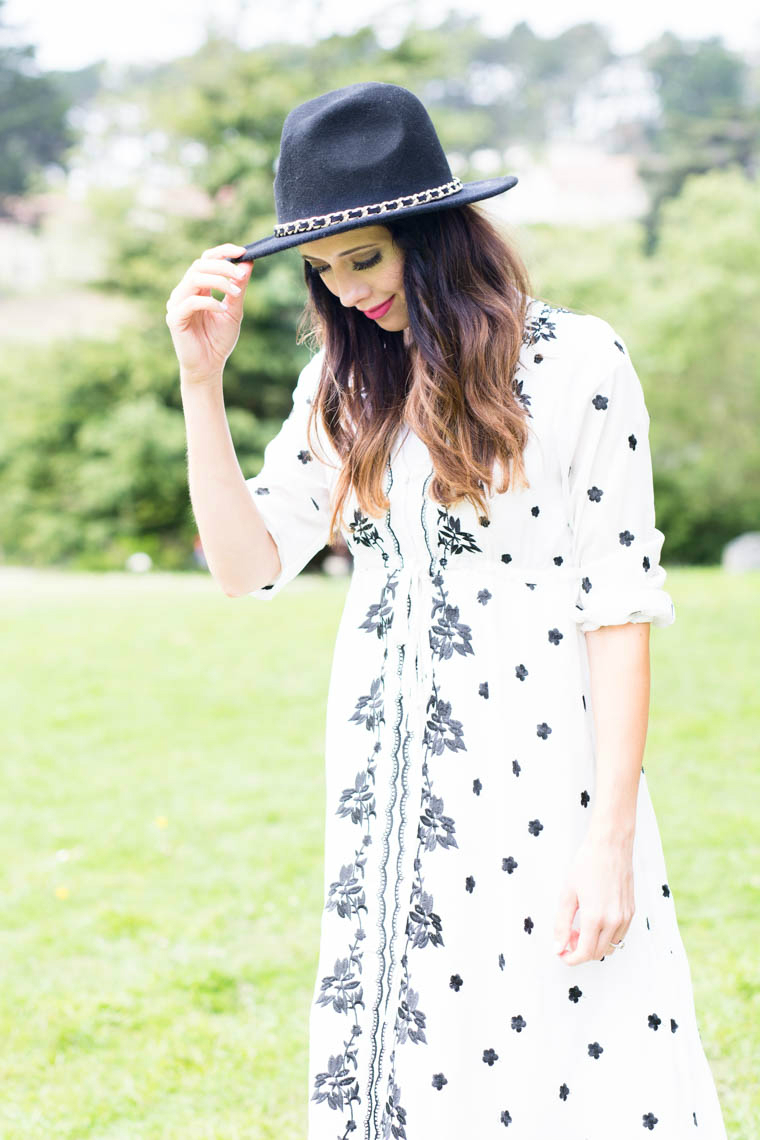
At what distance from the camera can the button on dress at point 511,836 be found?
1.61 metres

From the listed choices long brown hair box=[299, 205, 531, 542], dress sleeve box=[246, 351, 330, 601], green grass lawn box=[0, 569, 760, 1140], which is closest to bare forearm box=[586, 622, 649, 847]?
long brown hair box=[299, 205, 531, 542]

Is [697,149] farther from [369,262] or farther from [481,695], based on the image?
[481,695]

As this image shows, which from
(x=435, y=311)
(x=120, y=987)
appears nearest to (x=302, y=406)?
(x=435, y=311)

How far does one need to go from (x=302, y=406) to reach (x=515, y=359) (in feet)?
1.41

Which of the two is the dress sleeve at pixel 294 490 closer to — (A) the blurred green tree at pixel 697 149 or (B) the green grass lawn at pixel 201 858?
(B) the green grass lawn at pixel 201 858

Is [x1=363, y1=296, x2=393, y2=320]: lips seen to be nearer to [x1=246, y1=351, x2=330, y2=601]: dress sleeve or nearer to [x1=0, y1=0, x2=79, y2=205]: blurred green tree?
[x1=246, y1=351, x2=330, y2=601]: dress sleeve

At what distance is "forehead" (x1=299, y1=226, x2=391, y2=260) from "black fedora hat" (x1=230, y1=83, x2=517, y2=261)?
0.14ft

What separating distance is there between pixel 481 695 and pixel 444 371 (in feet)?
1.50

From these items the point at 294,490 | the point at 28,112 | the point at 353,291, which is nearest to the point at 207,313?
the point at 353,291

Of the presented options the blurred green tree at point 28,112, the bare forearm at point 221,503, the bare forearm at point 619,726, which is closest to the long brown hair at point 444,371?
the bare forearm at point 221,503

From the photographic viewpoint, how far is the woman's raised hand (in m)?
1.66

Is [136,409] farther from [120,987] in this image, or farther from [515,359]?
[515,359]

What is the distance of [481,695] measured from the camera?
5.48 feet

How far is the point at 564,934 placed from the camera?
5.15ft
